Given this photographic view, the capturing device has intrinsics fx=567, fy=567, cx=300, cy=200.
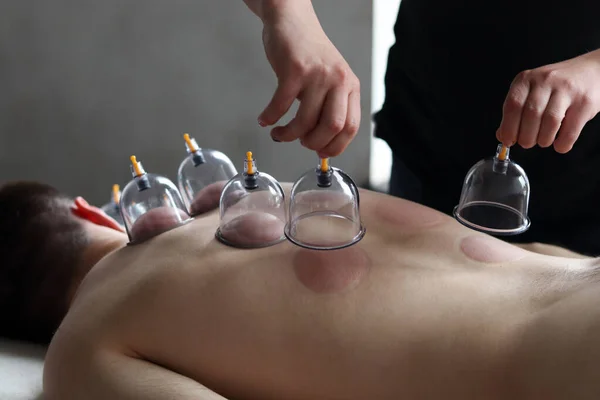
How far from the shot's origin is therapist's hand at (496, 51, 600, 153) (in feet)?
2.74

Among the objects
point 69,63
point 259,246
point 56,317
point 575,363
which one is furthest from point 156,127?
point 575,363

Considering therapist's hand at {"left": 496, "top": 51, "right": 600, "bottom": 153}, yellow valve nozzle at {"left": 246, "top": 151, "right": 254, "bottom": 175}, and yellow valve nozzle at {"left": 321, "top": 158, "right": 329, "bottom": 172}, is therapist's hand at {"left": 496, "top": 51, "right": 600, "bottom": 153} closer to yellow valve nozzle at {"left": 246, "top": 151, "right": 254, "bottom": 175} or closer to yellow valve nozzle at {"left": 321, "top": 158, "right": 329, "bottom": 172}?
yellow valve nozzle at {"left": 321, "top": 158, "right": 329, "bottom": 172}

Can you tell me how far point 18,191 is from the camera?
1.31 metres

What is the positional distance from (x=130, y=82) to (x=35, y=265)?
117cm

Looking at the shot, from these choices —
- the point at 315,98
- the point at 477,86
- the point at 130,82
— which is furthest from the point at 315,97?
the point at 130,82

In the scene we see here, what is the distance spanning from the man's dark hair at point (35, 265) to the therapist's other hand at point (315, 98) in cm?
62

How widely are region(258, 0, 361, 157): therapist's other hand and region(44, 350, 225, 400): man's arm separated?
0.38 metres

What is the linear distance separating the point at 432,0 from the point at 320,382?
35.3 inches

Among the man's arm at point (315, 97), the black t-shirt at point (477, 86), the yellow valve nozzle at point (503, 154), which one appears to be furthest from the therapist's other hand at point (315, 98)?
the black t-shirt at point (477, 86)

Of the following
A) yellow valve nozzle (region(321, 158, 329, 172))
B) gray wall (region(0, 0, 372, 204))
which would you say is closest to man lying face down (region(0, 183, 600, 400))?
yellow valve nozzle (region(321, 158, 329, 172))

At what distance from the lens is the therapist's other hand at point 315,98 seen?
2.72 feet

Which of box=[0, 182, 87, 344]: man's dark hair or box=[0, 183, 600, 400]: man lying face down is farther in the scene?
box=[0, 182, 87, 344]: man's dark hair

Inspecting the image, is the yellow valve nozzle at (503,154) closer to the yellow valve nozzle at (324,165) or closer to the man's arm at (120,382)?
the yellow valve nozzle at (324,165)

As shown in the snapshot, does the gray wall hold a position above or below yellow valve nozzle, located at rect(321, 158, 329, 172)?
above
